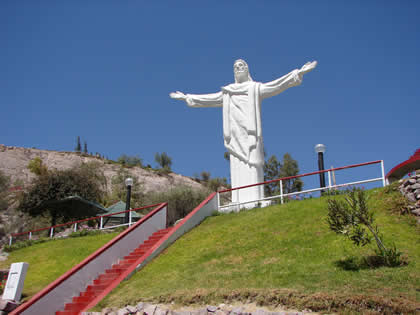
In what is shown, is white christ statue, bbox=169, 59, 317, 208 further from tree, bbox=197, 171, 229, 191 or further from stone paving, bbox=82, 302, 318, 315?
tree, bbox=197, 171, 229, 191

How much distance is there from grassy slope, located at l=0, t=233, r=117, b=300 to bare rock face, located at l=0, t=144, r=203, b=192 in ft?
114

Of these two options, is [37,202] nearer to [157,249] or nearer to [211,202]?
[211,202]

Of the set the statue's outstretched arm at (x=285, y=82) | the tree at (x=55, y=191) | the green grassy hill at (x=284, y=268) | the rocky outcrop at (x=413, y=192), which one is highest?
the statue's outstretched arm at (x=285, y=82)

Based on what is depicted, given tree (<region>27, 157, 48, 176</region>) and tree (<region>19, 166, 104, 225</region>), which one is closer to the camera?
tree (<region>19, 166, 104, 225</region>)

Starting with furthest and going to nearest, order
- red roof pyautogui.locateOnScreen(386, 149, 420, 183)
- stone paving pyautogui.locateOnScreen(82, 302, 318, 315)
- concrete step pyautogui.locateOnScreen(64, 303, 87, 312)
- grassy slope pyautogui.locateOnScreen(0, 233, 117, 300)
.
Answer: grassy slope pyautogui.locateOnScreen(0, 233, 117, 300), red roof pyautogui.locateOnScreen(386, 149, 420, 183), concrete step pyautogui.locateOnScreen(64, 303, 87, 312), stone paving pyautogui.locateOnScreen(82, 302, 318, 315)

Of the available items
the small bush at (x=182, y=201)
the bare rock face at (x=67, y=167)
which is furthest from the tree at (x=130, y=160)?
the small bush at (x=182, y=201)

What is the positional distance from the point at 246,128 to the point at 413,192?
8073 millimetres

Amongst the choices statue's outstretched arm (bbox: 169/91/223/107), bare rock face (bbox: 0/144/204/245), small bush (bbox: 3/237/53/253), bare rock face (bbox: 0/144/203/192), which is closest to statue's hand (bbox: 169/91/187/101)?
statue's outstretched arm (bbox: 169/91/223/107)

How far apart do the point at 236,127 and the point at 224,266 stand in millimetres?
8988

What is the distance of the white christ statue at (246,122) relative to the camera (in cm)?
1669

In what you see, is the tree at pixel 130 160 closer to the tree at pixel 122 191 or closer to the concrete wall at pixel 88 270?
the tree at pixel 122 191

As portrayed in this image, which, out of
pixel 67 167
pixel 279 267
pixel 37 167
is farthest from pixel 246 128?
pixel 67 167

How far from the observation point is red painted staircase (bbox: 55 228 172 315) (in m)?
10.1

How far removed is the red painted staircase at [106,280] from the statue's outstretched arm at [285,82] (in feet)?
27.1
